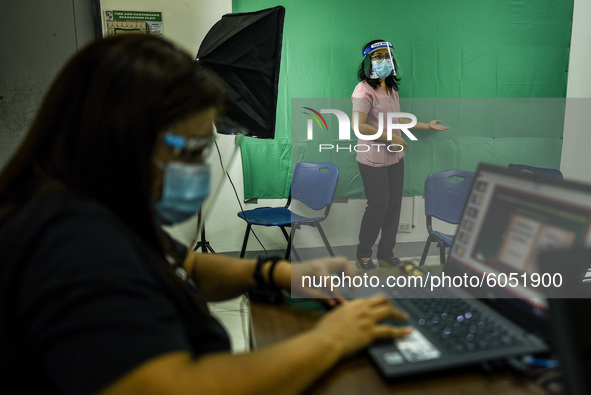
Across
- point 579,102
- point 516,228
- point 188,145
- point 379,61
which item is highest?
point 379,61

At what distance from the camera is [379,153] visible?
2.92 metres

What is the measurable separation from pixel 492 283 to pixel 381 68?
2.34 meters

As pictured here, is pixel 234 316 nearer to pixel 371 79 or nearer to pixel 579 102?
pixel 371 79

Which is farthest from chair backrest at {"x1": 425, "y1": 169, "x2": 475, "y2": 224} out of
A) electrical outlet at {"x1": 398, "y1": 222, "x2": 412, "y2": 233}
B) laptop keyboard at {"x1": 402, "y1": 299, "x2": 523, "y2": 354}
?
laptop keyboard at {"x1": 402, "y1": 299, "x2": 523, "y2": 354}

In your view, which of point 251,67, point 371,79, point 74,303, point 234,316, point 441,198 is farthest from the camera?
point 371,79

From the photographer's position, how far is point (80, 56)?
558 millimetres

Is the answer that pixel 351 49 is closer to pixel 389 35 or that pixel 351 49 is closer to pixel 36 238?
pixel 389 35

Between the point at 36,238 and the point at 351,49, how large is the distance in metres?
2.90

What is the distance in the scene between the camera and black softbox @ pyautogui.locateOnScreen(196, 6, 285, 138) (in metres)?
1.95

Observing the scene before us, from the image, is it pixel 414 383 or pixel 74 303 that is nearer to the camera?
pixel 74 303

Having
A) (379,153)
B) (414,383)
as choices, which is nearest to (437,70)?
(379,153)

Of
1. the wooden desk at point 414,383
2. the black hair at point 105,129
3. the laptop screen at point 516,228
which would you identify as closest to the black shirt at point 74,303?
the black hair at point 105,129

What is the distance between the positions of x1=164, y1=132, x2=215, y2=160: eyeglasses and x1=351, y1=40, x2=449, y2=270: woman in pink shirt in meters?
2.29

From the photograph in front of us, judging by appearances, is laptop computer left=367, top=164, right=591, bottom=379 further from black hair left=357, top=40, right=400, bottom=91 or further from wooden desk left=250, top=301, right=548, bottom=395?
black hair left=357, top=40, right=400, bottom=91
